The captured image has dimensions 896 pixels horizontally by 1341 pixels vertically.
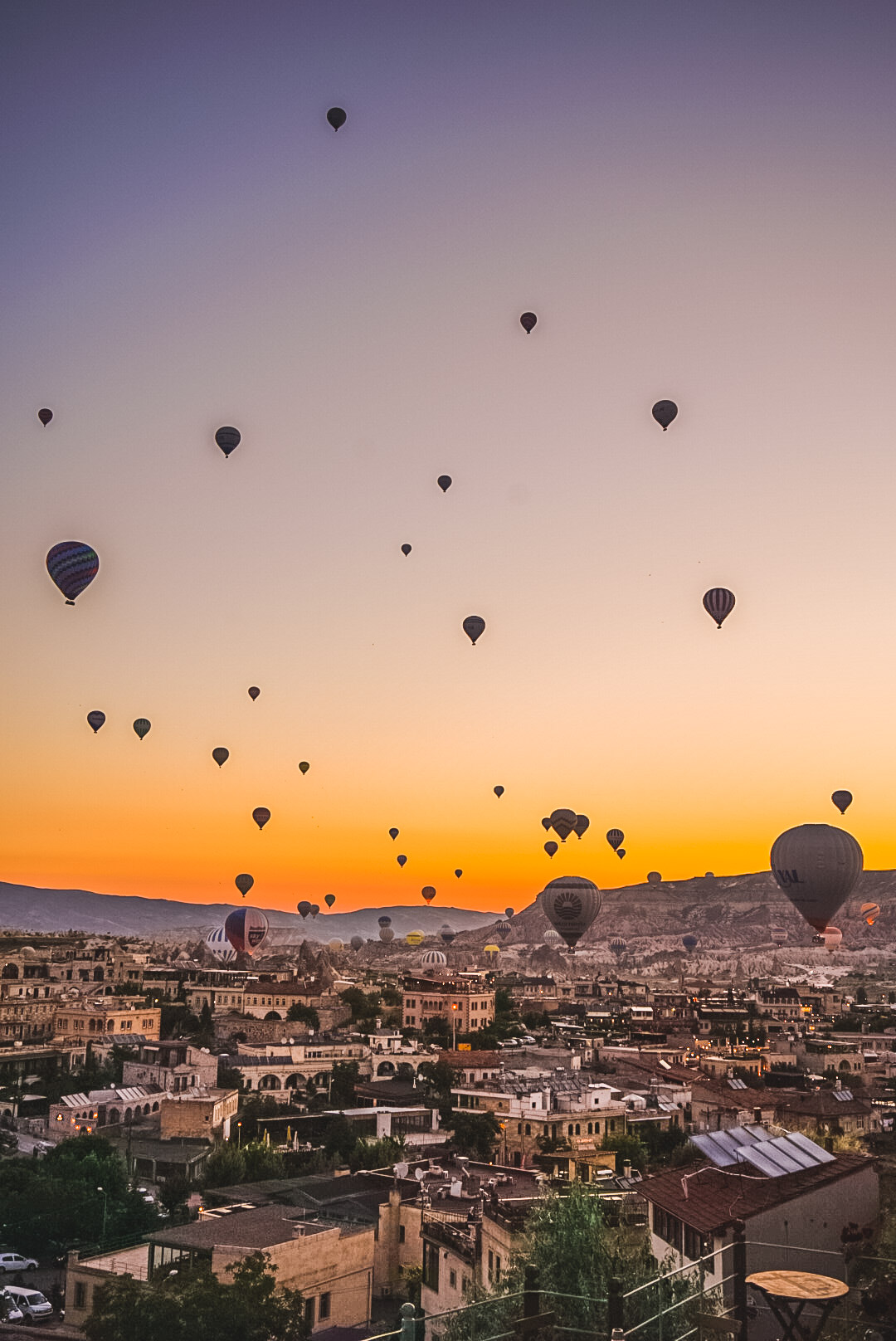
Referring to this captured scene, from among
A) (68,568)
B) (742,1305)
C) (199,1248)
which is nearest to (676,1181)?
(742,1305)

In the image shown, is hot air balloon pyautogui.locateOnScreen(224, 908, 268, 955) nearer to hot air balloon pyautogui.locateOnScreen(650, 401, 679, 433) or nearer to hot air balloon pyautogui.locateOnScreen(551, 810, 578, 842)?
hot air balloon pyautogui.locateOnScreen(551, 810, 578, 842)

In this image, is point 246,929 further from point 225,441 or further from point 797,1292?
point 797,1292

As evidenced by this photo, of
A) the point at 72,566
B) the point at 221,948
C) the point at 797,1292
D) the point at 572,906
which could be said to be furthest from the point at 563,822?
the point at 221,948

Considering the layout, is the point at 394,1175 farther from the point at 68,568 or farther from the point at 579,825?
the point at 579,825

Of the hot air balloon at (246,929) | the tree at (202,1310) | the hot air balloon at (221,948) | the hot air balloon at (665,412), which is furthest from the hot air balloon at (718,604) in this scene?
the hot air balloon at (221,948)

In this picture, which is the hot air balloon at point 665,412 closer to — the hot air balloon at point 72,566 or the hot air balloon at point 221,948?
the hot air balloon at point 72,566

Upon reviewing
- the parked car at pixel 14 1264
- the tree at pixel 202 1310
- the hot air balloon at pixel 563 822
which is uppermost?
the hot air balloon at pixel 563 822

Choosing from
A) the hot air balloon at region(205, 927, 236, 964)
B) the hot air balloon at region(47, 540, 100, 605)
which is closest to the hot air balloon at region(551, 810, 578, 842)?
the hot air balloon at region(47, 540, 100, 605)
